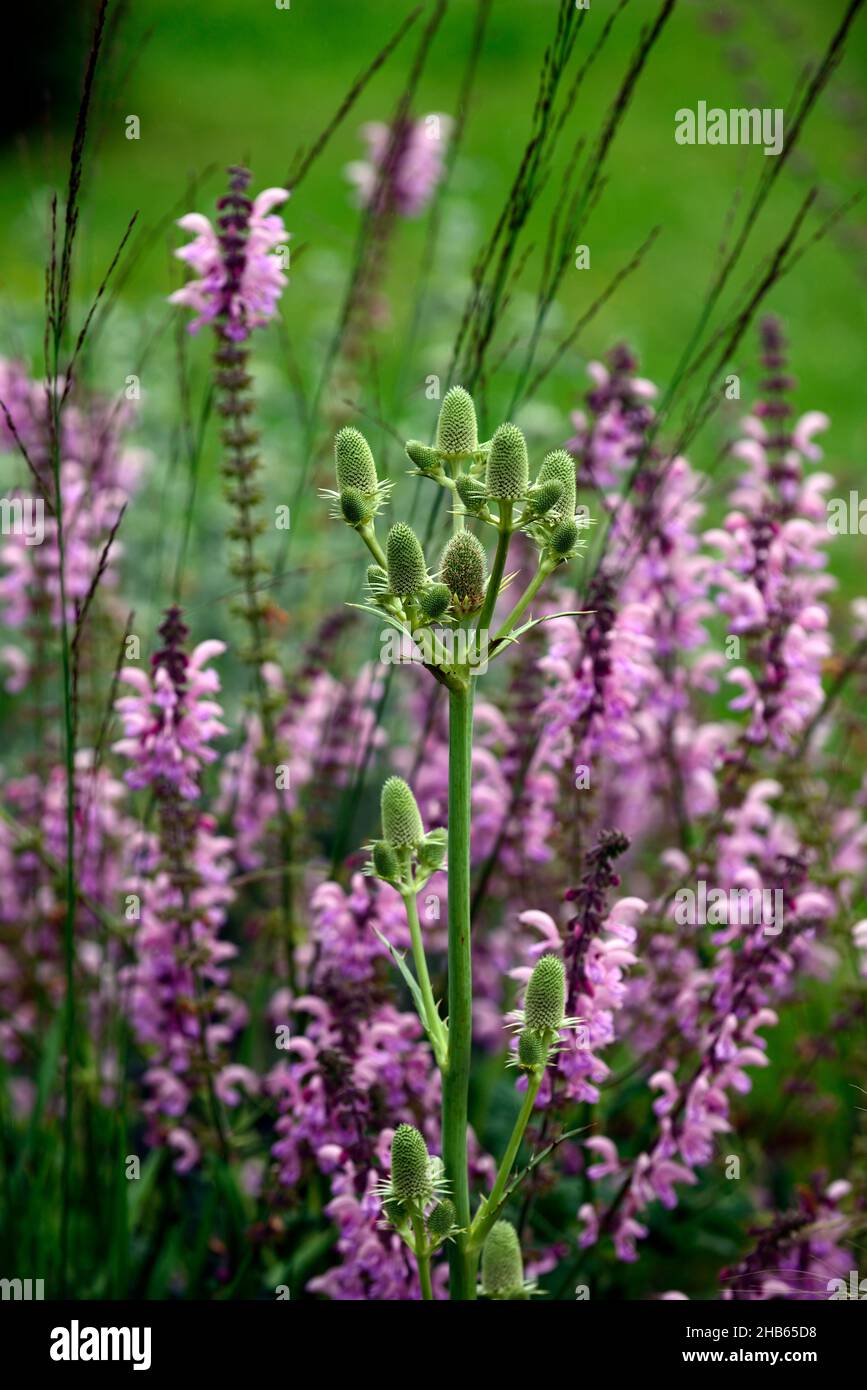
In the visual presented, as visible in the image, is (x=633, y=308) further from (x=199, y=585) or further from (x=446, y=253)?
(x=199, y=585)

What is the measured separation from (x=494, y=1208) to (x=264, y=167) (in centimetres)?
797

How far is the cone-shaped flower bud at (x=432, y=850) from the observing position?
4.10ft

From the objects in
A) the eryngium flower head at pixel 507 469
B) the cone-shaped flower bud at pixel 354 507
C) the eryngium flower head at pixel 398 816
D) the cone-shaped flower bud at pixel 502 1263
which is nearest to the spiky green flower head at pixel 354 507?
the cone-shaped flower bud at pixel 354 507

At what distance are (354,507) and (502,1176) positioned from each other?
1.83 ft

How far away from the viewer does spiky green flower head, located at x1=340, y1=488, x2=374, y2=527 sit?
3.82 ft

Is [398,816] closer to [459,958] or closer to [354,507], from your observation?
[459,958]

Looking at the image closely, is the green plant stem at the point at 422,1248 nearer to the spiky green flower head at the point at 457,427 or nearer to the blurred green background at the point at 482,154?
the spiky green flower head at the point at 457,427

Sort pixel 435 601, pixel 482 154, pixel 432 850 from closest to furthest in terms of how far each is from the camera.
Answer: pixel 435 601 → pixel 432 850 → pixel 482 154

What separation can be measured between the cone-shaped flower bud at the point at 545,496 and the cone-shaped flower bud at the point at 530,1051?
0.43 metres

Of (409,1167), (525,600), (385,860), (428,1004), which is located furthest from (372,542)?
(409,1167)

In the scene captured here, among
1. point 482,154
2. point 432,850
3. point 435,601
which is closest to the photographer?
point 435,601

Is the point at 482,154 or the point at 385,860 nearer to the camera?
the point at 385,860

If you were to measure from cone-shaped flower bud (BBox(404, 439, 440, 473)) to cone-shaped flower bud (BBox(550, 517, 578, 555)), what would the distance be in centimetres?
12

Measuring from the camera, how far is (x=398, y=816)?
3.98 feet
